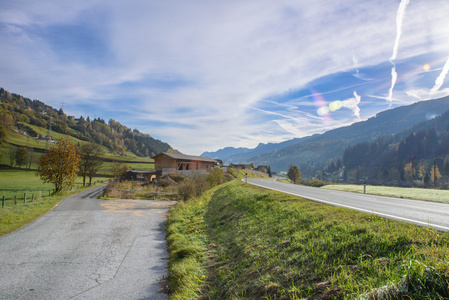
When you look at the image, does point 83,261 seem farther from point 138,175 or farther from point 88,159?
point 138,175

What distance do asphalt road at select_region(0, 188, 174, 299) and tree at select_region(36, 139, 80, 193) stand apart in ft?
74.0

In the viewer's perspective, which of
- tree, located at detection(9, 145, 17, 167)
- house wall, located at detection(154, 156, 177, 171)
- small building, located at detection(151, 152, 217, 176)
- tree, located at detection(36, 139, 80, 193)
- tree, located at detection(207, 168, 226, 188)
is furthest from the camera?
tree, located at detection(9, 145, 17, 167)

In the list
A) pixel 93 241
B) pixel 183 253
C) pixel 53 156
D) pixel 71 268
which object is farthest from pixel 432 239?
pixel 53 156

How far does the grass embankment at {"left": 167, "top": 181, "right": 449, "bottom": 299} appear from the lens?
11.8ft

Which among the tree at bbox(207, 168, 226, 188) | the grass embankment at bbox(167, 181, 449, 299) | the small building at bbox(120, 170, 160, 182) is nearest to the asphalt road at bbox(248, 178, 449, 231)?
the grass embankment at bbox(167, 181, 449, 299)

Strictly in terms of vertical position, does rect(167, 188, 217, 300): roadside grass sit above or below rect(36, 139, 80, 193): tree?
below

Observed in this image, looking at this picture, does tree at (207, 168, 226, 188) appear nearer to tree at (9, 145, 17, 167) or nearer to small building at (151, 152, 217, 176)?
small building at (151, 152, 217, 176)

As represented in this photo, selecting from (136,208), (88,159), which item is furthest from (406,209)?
(88,159)

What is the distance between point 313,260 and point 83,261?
8111 millimetres

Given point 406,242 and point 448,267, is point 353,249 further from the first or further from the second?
point 448,267

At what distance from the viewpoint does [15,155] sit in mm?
97250

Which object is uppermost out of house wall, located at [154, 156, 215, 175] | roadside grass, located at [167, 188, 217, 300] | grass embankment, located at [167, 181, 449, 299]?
house wall, located at [154, 156, 215, 175]

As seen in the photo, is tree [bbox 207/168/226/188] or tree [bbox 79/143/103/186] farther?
tree [bbox 79/143/103/186]

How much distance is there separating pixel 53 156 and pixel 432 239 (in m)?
40.9
